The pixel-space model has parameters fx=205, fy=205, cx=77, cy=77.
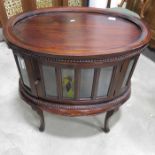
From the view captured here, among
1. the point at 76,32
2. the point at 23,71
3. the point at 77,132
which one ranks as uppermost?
the point at 76,32

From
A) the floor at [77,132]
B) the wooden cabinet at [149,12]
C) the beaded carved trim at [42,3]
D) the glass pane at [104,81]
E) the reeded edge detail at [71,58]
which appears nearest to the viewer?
the reeded edge detail at [71,58]

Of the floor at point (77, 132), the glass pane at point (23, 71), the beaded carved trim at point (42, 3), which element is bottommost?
the floor at point (77, 132)

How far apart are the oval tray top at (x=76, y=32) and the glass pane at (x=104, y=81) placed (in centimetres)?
11

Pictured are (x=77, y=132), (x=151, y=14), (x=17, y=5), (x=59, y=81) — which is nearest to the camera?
(x=59, y=81)

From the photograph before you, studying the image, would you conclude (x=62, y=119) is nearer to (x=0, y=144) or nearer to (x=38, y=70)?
(x=0, y=144)

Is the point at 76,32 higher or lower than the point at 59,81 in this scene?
higher

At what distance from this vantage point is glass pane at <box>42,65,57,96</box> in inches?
41.6

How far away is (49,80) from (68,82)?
0.35 ft

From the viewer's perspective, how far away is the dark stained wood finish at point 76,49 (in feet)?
3.26

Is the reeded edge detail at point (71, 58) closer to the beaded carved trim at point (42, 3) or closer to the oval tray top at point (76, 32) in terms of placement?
the oval tray top at point (76, 32)

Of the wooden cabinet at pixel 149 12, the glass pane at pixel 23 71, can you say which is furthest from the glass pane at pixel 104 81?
the wooden cabinet at pixel 149 12

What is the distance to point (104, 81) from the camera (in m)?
1.12

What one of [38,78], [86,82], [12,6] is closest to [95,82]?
[86,82]

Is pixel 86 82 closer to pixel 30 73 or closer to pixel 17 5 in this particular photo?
pixel 30 73
